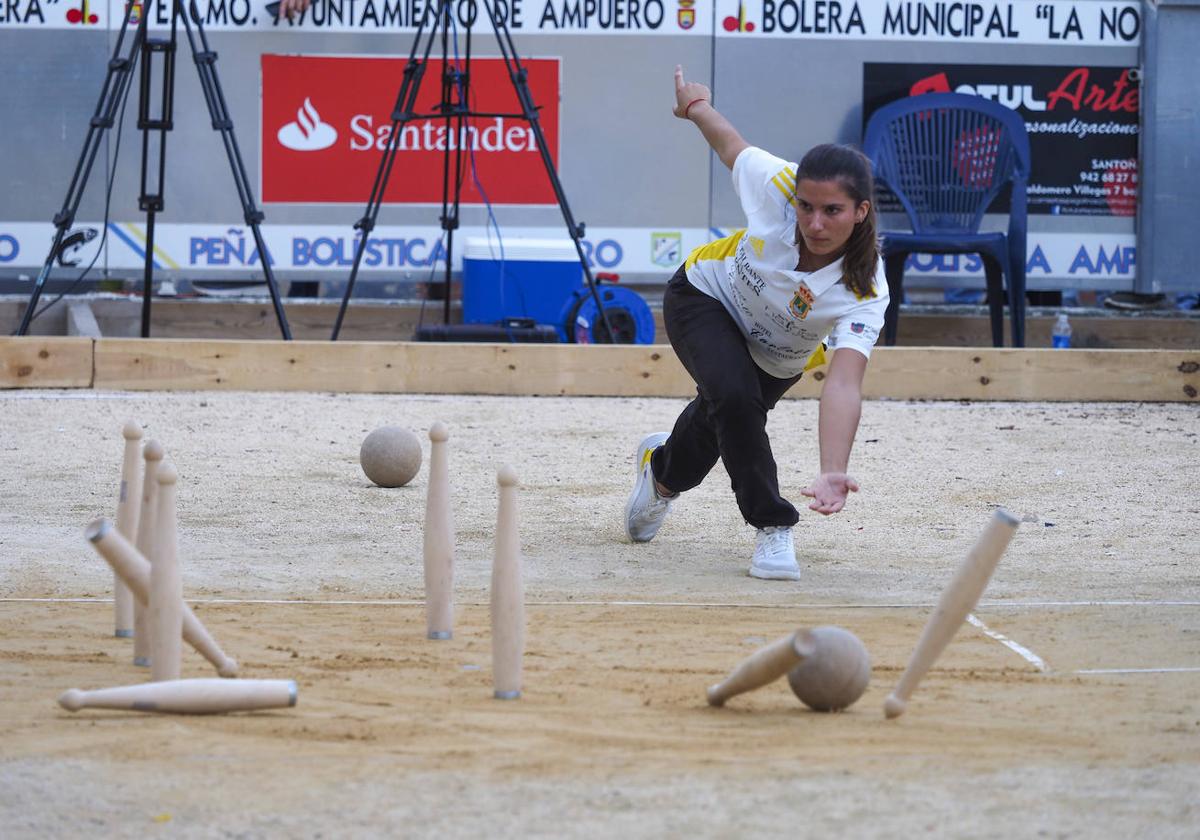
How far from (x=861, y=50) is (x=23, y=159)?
570cm

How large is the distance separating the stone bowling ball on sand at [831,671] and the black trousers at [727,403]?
175 cm

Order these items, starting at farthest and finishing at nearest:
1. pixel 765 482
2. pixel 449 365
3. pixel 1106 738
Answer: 1. pixel 449 365
2. pixel 765 482
3. pixel 1106 738

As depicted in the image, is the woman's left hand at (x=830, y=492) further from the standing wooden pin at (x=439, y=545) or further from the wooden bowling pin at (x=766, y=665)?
the standing wooden pin at (x=439, y=545)

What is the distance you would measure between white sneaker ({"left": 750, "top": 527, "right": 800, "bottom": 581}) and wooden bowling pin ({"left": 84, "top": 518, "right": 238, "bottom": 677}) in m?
1.97

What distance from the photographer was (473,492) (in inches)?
263

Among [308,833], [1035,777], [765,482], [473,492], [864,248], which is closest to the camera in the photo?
[308,833]

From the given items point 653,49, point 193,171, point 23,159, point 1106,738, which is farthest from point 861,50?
point 1106,738

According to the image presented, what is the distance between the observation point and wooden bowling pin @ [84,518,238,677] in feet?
11.3

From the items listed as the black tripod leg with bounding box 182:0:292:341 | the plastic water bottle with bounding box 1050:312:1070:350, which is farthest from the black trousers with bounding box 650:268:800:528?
the plastic water bottle with bounding box 1050:312:1070:350

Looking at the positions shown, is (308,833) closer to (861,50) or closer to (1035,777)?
(1035,777)

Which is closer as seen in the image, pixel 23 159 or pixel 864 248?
pixel 864 248

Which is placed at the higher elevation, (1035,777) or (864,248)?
(864,248)

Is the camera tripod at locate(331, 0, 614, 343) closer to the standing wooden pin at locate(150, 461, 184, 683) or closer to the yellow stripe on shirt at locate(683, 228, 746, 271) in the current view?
the yellow stripe on shirt at locate(683, 228, 746, 271)

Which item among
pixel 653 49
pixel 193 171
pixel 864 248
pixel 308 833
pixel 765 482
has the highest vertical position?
pixel 653 49
